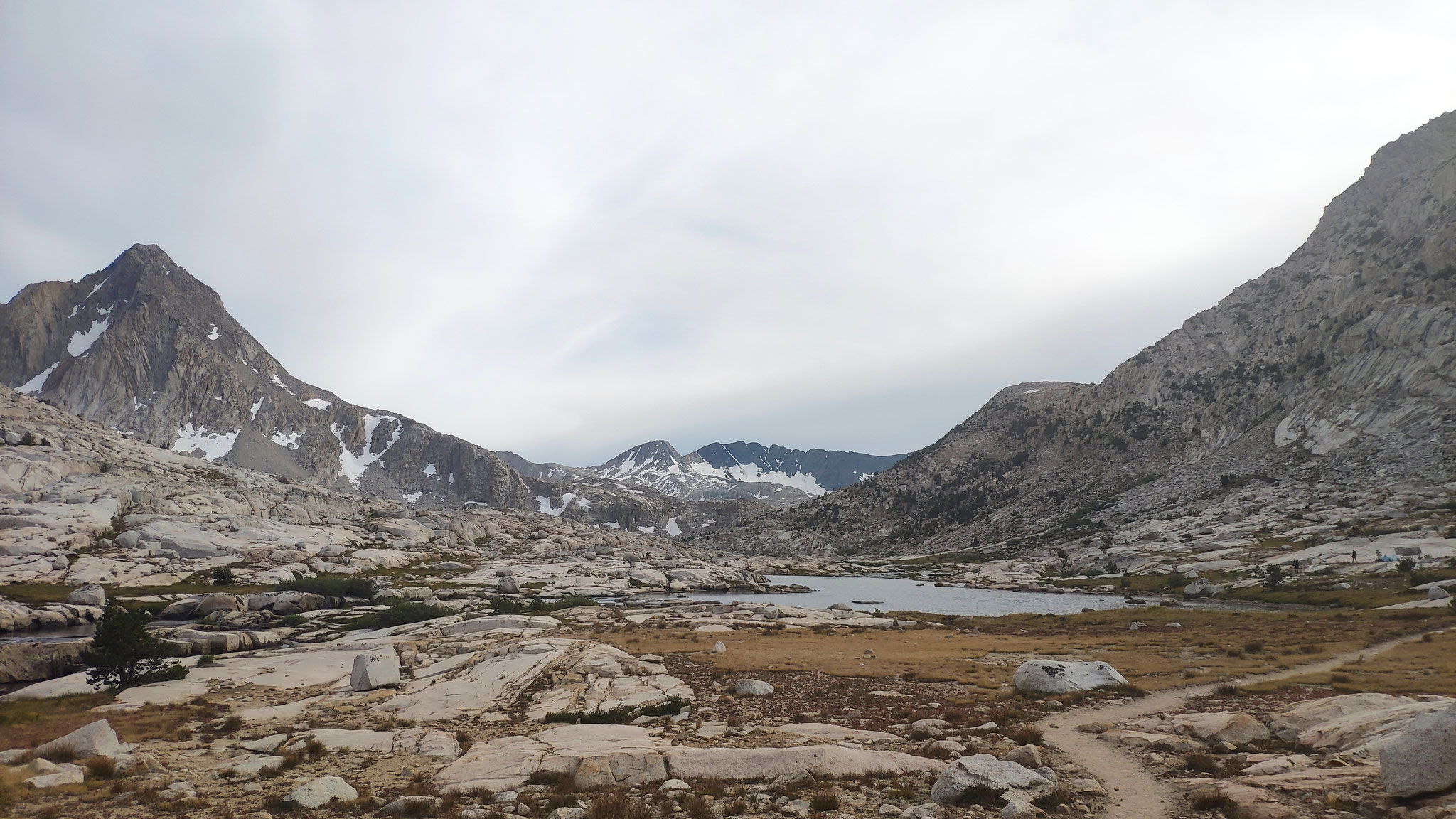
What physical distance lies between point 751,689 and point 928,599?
92.7 meters

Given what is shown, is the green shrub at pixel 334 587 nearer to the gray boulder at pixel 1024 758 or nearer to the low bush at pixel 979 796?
the gray boulder at pixel 1024 758

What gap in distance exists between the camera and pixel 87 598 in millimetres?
70750

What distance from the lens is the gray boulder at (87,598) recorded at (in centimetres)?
6938

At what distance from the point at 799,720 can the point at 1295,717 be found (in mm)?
17570

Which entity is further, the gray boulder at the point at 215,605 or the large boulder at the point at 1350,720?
the gray boulder at the point at 215,605

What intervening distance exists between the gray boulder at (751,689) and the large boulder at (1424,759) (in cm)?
2390

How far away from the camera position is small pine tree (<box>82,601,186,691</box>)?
116 ft

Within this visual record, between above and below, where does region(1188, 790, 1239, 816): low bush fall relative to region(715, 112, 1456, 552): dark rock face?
below

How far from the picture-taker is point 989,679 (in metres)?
35.8

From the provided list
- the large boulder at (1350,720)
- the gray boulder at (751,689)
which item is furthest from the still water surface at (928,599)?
the large boulder at (1350,720)

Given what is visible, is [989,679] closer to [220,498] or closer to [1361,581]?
[1361,581]

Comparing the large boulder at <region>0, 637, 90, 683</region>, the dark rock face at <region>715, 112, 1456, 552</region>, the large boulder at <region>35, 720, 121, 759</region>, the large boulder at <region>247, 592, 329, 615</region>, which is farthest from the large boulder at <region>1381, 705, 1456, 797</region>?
the dark rock face at <region>715, 112, 1456, 552</region>

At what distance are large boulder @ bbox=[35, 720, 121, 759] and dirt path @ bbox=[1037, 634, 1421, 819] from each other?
3190cm

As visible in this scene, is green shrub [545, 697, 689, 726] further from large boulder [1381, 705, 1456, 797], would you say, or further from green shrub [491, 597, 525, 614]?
green shrub [491, 597, 525, 614]
